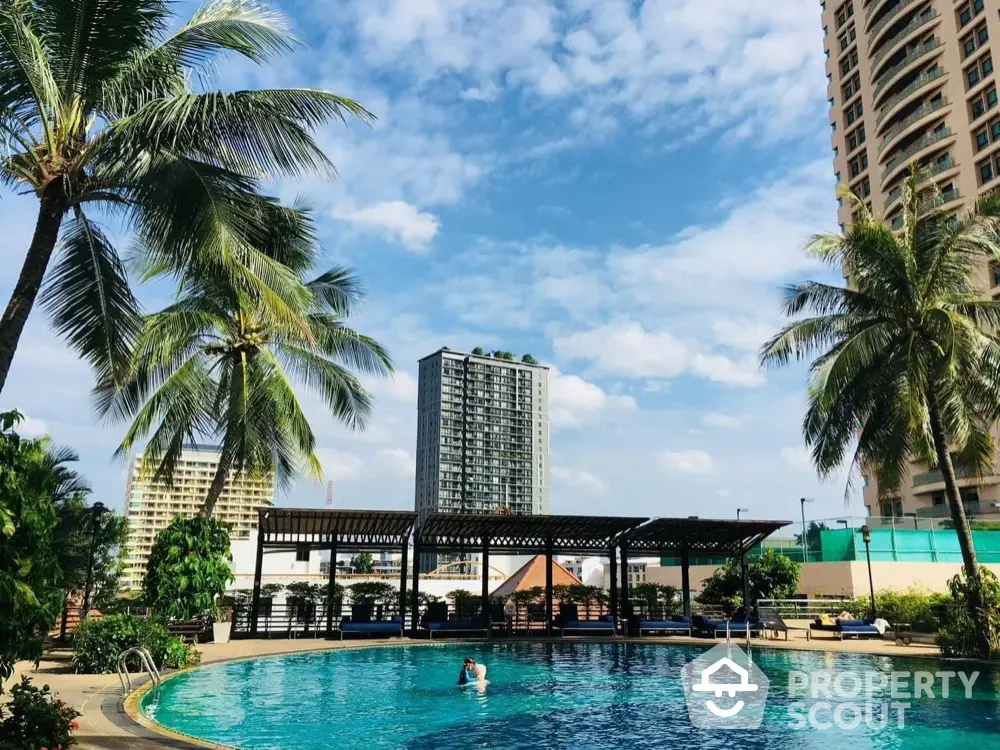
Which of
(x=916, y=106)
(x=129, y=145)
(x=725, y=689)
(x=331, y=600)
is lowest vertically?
(x=725, y=689)

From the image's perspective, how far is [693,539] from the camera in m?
27.9

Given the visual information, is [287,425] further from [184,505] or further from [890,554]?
[184,505]

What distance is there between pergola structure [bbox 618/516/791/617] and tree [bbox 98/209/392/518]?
11465 mm

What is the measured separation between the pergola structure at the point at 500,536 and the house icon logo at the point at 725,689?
481 cm

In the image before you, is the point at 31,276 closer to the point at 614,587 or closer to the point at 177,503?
the point at 614,587

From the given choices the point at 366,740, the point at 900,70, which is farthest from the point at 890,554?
the point at 900,70

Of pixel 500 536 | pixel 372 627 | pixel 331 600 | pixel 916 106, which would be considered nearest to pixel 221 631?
pixel 331 600

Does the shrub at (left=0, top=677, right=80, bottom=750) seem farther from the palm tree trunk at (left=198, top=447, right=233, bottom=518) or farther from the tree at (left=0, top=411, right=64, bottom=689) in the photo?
the palm tree trunk at (left=198, top=447, right=233, bottom=518)

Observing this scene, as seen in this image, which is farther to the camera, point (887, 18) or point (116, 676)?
point (887, 18)

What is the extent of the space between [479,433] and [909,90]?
10005 cm

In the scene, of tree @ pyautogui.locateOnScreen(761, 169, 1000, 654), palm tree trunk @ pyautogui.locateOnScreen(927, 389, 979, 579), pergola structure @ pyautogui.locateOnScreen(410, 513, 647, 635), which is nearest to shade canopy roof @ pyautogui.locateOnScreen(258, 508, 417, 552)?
pergola structure @ pyautogui.locateOnScreen(410, 513, 647, 635)

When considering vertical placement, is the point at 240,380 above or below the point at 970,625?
above

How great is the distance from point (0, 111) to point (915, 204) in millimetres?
18700

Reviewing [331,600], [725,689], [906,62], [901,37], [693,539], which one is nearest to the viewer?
[725,689]
